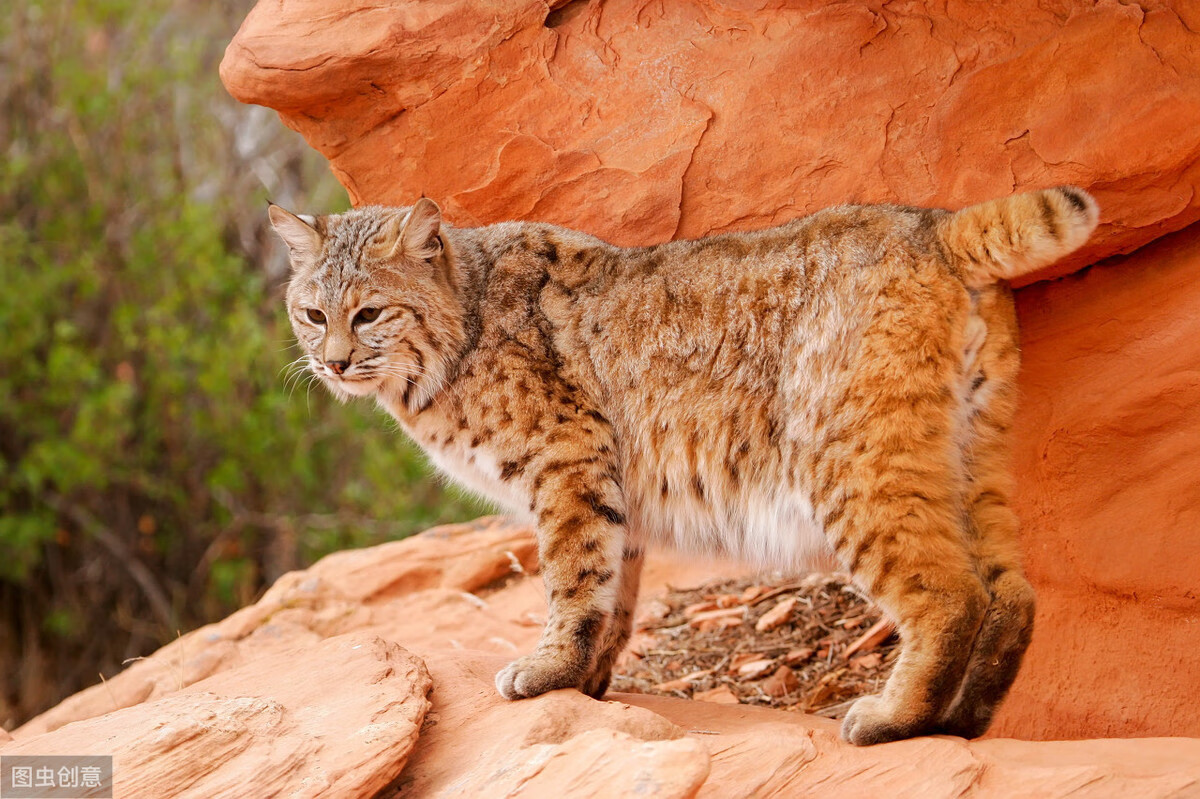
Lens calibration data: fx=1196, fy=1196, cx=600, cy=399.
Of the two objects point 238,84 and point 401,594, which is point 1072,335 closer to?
point 238,84

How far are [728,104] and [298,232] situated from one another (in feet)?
6.18

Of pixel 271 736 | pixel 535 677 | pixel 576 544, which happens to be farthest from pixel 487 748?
pixel 576 544

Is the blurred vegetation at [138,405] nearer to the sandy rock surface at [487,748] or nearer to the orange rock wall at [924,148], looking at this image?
the orange rock wall at [924,148]

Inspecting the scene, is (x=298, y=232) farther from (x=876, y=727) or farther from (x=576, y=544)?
(x=876, y=727)

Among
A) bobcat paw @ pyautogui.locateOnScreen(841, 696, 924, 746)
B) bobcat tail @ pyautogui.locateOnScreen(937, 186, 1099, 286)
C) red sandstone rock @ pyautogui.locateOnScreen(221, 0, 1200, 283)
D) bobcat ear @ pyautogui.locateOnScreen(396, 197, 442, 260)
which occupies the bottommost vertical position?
bobcat paw @ pyautogui.locateOnScreen(841, 696, 924, 746)

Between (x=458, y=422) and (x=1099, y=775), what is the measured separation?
259 centimetres

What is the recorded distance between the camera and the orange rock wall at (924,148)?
14.5ft

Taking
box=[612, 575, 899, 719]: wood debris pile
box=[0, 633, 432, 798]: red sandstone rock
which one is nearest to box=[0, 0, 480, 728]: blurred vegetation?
box=[612, 575, 899, 719]: wood debris pile

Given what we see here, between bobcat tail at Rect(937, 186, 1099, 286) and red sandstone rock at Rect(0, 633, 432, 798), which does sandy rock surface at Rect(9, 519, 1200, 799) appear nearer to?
red sandstone rock at Rect(0, 633, 432, 798)

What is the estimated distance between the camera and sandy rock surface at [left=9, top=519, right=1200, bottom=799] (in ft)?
10.2

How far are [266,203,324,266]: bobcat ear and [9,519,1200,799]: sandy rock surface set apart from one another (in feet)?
5.32

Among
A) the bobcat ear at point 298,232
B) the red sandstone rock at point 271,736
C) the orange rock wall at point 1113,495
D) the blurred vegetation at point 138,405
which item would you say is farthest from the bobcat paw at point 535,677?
the blurred vegetation at point 138,405

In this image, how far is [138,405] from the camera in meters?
10.3

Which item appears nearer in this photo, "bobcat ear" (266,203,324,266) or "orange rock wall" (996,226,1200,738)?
"orange rock wall" (996,226,1200,738)
